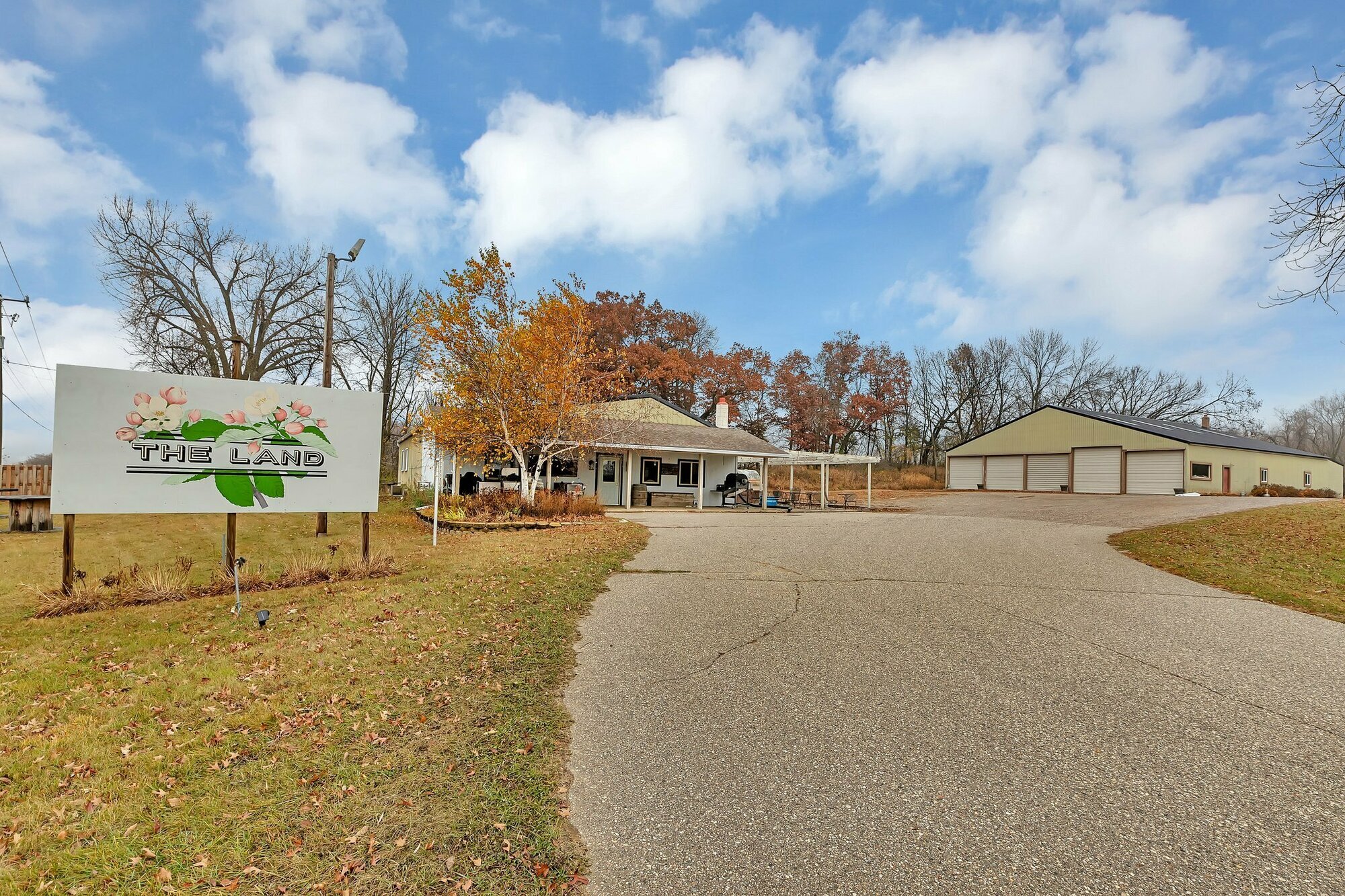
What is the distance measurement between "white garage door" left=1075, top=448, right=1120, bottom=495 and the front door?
87.8 ft

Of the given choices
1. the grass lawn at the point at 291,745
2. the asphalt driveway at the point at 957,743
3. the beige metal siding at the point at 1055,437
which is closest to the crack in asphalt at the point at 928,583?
the asphalt driveway at the point at 957,743

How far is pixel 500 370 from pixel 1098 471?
33355 mm

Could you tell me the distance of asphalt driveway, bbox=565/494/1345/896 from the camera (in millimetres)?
2664

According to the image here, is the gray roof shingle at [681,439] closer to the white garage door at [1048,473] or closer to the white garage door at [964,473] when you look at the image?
the white garage door at [1048,473]

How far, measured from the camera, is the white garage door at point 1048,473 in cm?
3556

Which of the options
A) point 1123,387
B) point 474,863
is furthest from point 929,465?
point 474,863

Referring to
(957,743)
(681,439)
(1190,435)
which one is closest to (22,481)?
(681,439)

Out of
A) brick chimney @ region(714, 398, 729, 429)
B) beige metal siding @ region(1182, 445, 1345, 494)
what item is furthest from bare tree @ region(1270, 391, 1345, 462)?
brick chimney @ region(714, 398, 729, 429)

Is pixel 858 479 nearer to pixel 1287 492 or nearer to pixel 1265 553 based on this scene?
pixel 1287 492

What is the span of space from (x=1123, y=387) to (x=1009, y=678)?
6105 centimetres

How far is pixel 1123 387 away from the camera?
5297 centimetres

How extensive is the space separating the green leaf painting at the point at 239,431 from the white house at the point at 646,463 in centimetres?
1273

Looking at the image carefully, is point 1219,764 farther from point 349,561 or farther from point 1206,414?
point 1206,414

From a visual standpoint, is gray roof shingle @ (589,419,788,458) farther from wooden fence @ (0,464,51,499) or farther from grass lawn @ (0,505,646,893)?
wooden fence @ (0,464,51,499)
